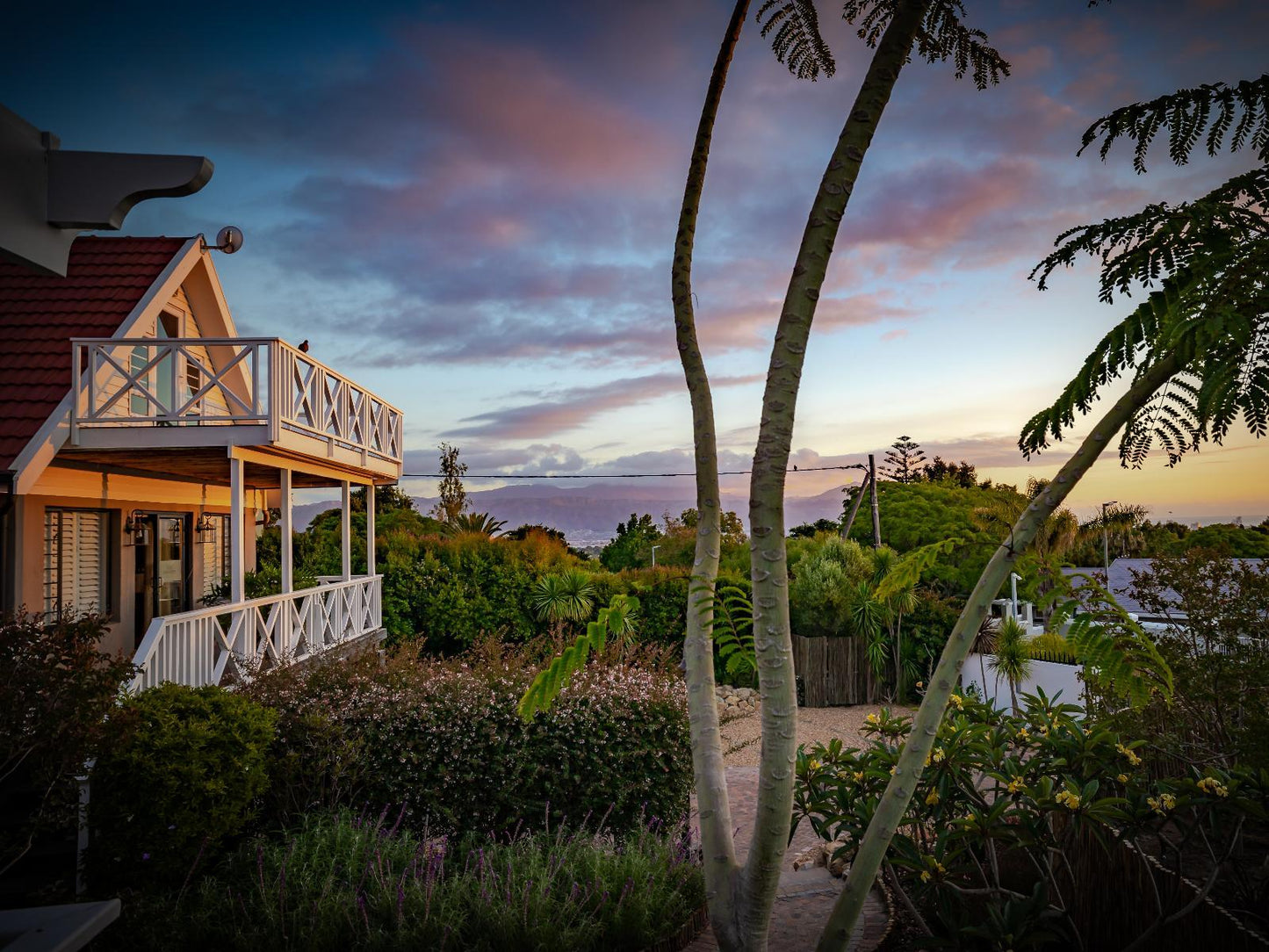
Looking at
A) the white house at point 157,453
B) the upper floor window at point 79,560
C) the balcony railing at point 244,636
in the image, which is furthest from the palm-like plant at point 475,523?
the upper floor window at point 79,560

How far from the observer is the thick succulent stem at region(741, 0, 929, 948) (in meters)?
3.14

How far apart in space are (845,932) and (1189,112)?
3.47m

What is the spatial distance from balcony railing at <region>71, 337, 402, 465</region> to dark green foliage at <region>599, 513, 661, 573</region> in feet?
56.1

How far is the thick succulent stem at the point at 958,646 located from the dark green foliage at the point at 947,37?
5.05 ft

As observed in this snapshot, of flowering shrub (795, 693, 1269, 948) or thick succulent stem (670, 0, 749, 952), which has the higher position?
thick succulent stem (670, 0, 749, 952)

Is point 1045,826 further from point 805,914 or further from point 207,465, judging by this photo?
point 207,465

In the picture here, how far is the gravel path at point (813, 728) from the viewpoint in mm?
12070

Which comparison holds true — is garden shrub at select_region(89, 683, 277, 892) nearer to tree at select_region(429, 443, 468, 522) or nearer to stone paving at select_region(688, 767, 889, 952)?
stone paving at select_region(688, 767, 889, 952)

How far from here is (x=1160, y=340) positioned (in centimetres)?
300

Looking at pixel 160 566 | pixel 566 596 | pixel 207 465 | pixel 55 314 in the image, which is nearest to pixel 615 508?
pixel 566 596

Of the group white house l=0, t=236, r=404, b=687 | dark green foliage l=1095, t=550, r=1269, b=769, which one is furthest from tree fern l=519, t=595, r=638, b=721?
white house l=0, t=236, r=404, b=687

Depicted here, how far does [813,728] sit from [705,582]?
456 inches

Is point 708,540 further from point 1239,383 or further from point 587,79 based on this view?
point 587,79

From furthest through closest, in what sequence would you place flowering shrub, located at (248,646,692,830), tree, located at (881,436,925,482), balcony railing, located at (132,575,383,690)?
tree, located at (881,436,925,482)
balcony railing, located at (132,575,383,690)
flowering shrub, located at (248,646,692,830)
